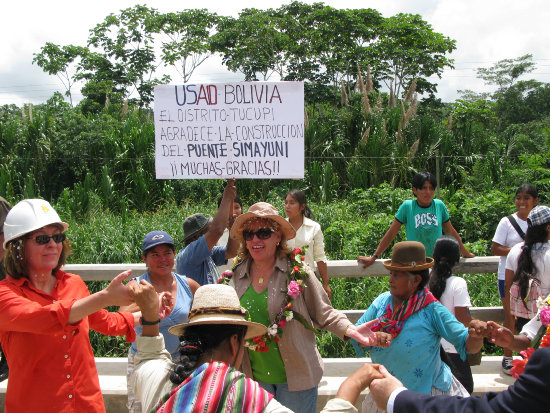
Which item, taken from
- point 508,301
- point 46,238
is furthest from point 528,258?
point 46,238

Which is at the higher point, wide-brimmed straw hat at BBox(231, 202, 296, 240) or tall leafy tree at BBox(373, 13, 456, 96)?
tall leafy tree at BBox(373, 13, 456, 96)

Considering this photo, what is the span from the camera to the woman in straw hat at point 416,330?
2.93 metres

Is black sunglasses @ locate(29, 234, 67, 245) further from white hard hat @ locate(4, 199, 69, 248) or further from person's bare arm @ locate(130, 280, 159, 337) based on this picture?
Result: person's bare arm @ locate(130, 280, 159, 337)

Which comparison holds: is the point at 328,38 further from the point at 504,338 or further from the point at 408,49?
the point at 504,338

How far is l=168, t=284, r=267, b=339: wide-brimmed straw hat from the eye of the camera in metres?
1.92

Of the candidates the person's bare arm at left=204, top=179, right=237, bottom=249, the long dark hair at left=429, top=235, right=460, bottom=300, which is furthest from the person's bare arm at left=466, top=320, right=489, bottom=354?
the person's bare arm at left=204, top=179, right=237, bottom=249

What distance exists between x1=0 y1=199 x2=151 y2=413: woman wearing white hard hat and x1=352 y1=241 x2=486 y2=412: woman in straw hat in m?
1.53

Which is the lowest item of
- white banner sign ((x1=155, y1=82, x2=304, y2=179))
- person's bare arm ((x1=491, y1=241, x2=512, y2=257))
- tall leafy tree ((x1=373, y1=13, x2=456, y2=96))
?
person's bare arm ((x1=491, y1=241, x2=512, y2=257))

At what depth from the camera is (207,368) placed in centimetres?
169

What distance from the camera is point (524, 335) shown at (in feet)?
9.41

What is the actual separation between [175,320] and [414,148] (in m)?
8.54

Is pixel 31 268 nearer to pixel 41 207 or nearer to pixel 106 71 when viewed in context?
pixel 41 207

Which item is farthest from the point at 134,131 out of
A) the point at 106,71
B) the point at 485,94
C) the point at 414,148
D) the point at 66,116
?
the point at 485,94

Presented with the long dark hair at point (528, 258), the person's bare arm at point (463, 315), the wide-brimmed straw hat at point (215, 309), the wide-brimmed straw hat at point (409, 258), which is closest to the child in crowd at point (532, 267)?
the long dark hair at point (528, 258)
